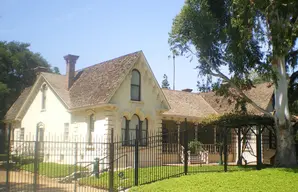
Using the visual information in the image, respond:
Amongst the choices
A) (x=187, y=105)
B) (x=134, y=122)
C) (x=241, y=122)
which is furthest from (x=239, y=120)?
(x=187, y=105)

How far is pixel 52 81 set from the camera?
2964 centimetres

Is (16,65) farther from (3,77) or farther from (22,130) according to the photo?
(22,130)

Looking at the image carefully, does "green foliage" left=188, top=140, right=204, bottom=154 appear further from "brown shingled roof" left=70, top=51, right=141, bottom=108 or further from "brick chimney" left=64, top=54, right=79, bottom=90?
"brick chimney" left=64, top=54, right=79, bottom=90

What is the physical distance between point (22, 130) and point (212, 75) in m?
19.0

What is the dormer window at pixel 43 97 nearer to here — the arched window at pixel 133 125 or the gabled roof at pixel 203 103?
the arched window at pixel 133 125

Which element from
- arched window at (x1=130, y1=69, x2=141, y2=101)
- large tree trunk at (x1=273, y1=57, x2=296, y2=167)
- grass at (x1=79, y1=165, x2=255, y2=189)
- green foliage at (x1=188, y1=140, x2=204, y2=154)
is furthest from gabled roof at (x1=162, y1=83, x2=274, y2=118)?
grass at (x1=79, y1=165, x2=255, y2=189)

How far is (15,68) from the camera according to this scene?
47.4 meters

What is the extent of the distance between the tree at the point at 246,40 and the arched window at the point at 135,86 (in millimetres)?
3379

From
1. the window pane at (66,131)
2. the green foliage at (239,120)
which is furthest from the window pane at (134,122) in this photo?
the window pane at (66,131)

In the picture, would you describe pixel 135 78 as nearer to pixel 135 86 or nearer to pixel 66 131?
pixel 135 86

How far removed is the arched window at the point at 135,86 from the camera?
1003 inches

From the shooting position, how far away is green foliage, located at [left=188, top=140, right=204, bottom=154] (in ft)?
85.9

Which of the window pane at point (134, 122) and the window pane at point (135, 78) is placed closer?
the window pane at point (134, 122)

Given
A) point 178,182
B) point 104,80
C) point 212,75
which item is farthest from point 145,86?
point 178,182
